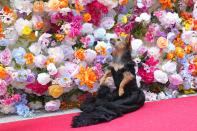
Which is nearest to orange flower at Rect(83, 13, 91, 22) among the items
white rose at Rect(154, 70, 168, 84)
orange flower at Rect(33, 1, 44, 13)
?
orange flower at Rect(33, 1, 44, 13)

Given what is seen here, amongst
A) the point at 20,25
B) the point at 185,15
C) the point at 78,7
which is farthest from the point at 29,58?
the point at 185,15

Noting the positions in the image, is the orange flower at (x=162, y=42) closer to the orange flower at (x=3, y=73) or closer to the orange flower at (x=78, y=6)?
the orange flower at (x=78, y=6)

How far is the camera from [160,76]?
16.4ft

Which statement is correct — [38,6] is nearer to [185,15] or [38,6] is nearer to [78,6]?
[78,6]

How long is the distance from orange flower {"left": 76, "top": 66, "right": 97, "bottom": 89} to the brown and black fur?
22cm

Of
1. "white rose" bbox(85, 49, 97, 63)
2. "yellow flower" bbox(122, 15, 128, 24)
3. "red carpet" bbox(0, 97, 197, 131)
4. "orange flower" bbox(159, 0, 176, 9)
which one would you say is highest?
"orange flower" bbox(159, 0, 176, 9)

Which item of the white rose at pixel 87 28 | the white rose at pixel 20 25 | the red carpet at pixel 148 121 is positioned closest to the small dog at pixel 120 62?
the red carpet at pixel 148 121

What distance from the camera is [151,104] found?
182 inches

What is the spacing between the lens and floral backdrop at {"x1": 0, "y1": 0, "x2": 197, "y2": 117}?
472 cm

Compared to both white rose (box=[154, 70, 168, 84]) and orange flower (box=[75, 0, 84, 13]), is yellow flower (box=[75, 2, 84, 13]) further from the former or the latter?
white rose (box=[154, 70, 168, 84])

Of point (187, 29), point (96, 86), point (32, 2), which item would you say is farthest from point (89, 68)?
point (187, 29)

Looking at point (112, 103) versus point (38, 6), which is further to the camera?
point (38, 6)

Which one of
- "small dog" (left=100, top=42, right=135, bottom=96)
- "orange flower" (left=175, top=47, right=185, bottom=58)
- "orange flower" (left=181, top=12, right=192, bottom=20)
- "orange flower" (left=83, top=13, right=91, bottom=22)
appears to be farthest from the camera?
"orange flower" (left=181, top=12, right=192, bottom=20)

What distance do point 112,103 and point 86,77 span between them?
1.87ft
